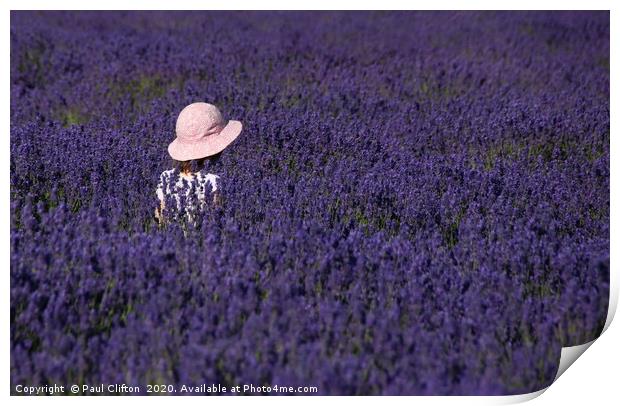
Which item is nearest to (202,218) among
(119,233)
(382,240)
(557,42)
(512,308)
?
(119,233)

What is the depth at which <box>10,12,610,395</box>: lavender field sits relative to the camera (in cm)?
221

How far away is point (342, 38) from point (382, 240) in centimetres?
421

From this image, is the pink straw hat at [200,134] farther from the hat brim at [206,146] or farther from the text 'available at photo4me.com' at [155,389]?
the text 'available at photo4me.com' at [155,389]

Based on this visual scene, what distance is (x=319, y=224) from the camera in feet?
9.84

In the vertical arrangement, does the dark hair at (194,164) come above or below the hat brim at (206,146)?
below

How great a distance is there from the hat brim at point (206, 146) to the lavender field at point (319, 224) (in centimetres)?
13

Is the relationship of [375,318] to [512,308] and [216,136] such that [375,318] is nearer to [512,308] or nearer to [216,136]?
[512,308]

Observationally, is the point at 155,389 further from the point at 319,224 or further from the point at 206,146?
the point at 206,146

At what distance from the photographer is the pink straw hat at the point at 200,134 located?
11.0 feet

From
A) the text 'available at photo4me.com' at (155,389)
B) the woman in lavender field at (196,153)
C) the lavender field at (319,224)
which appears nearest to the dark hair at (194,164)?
the woman in lavender field at (196,153)

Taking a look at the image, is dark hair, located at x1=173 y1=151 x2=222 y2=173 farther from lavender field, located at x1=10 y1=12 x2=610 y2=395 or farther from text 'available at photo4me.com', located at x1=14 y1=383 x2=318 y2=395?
text 'available at photo4me.com', located at x1=14 y1=383 x2=318 y2=395

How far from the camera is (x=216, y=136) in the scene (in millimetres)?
3400

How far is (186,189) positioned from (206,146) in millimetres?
251

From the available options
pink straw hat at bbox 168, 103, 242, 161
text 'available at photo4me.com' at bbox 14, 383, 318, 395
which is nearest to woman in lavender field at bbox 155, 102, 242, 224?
pink straw hat at bbox 168, 103, 242, 161
